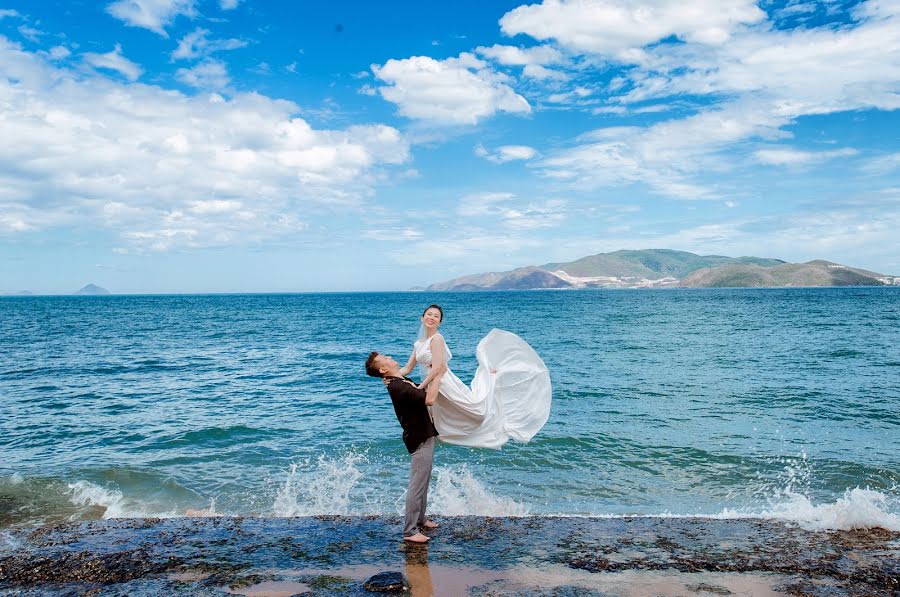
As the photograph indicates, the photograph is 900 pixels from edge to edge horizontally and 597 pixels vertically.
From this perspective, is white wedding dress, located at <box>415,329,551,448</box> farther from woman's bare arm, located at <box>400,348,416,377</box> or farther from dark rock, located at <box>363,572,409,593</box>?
dark rock, located at <box>363,572,409,593</box>

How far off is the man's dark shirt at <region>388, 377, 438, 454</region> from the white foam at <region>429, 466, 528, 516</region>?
2.69 metres

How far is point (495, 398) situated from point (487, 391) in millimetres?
225

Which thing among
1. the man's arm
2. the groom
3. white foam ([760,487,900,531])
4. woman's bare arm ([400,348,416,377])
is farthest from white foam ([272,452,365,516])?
white foam ([760,487,900,531])

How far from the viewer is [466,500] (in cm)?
1050

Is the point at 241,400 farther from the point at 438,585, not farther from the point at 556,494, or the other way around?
the point at 438,585

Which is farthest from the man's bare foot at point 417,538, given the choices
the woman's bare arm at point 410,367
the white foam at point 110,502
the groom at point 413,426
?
the white foam at point 110,502

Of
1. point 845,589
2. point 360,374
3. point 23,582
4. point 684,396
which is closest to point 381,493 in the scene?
point 23,582

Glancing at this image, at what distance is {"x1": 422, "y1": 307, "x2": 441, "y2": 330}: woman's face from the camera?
283 inches

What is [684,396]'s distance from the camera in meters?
20.8

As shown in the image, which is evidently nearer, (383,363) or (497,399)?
(383,363)

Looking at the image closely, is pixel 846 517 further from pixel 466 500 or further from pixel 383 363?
pixel 383 363

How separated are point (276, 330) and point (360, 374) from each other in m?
33.1

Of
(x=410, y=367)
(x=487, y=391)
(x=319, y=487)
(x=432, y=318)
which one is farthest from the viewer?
(x=319, y=487)

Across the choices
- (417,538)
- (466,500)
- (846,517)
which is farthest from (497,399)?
(846,517)
